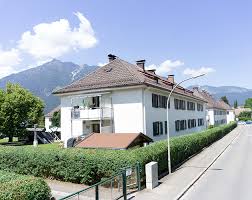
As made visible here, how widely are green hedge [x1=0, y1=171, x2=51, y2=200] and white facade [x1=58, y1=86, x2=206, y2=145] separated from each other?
18.3m

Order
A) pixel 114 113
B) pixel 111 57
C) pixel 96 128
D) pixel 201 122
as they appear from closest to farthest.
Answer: pixel 114 113 → pixel 96 128 → pixel 111 57 → pixel 201 122

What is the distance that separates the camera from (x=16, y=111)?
57281 mm

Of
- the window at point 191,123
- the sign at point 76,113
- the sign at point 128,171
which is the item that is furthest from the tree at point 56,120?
the sign at point 128,171

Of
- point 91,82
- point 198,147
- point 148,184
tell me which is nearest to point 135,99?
point 91,82

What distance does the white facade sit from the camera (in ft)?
99.5

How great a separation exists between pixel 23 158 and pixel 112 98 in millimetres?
12222

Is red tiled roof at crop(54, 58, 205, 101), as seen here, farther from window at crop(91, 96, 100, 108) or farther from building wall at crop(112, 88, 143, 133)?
window at crop(91, 96, 100, 108)

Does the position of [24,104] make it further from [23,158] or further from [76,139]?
[23,158]

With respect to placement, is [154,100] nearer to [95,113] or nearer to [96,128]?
[95,113]

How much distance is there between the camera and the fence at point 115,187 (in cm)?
1170

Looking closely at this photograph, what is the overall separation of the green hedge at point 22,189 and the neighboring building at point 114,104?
59.5ft

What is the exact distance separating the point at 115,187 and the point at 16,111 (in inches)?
1833

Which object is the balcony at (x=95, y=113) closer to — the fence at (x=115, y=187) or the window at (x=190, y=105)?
the fence at (x=115, y=187)

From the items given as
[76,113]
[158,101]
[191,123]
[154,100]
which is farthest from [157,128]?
[191,123]
